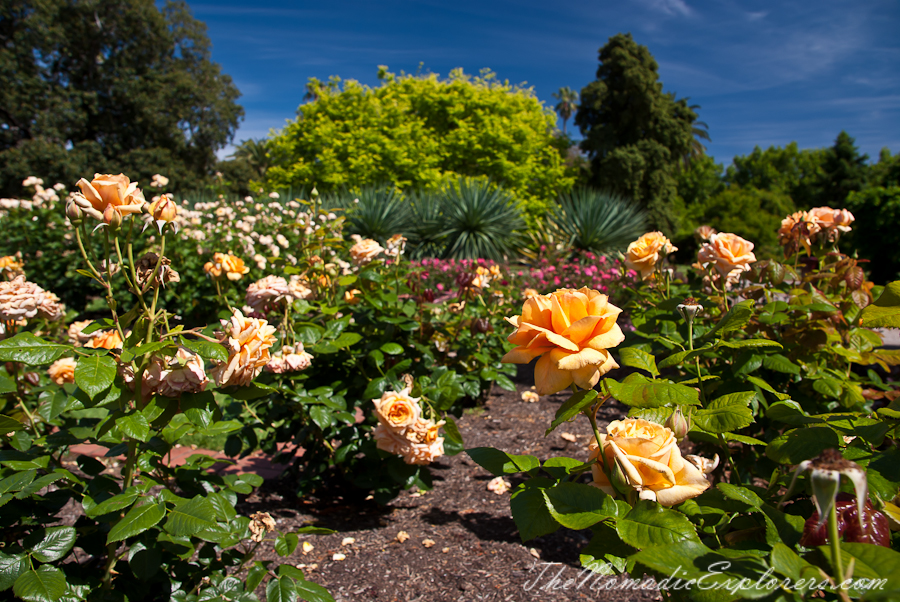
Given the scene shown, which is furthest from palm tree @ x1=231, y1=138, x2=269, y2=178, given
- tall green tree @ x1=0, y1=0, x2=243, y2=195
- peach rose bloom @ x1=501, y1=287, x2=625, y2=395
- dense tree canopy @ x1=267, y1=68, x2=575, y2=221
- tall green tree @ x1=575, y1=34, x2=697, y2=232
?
peach rose bloom @ x1=501, y1=287, x2=625, y2=395

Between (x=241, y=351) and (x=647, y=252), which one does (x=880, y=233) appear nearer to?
(x=647, y=252)

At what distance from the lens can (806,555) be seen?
2.13ft

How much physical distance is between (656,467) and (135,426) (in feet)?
3.07

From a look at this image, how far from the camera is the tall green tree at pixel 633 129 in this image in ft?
57.9

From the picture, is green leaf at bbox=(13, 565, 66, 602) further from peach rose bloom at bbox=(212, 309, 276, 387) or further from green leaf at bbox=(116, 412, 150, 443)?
peach rose bloom at bbox=(212, 309, 276, 387)

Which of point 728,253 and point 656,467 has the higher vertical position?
point 728,253

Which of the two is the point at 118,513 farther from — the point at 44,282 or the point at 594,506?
the point at 44,282

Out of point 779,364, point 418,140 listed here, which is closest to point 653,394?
point 779,364

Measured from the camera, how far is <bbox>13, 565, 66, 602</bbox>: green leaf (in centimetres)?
89

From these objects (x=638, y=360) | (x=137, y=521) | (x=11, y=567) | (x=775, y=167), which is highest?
(x=775, y=167)

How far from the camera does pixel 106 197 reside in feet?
3.20

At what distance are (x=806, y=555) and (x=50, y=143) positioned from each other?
2555 centimetres

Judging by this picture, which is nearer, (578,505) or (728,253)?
(578,505)

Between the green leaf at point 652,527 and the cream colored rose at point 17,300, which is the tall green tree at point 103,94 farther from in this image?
the green leaf at point 652,527
